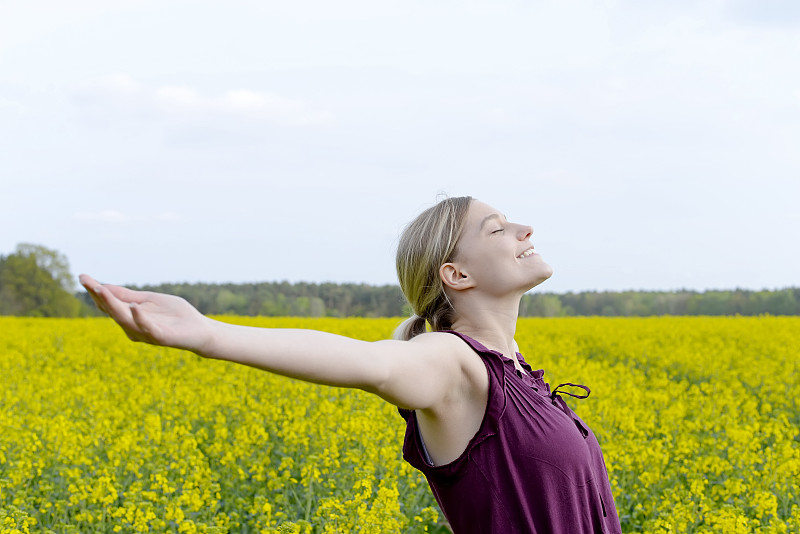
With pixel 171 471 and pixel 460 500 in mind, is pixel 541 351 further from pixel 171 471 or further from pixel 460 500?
pixel 460 500

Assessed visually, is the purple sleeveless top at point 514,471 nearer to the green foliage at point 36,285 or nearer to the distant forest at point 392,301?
the distant forest at point 392,301

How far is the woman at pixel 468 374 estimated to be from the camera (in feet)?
4.21

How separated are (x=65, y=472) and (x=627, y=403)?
4325 millimetres

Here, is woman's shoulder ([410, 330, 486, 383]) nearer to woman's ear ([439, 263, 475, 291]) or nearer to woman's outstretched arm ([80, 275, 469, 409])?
woman's outstretched arm ([80, 275, 469, 409])

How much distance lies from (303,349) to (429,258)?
0.71 m

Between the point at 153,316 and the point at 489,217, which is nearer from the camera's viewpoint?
the point at 153,316

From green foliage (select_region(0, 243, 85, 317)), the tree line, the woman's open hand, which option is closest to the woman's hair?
the woman's open hand

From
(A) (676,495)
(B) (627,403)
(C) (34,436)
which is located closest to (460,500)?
(A) (676,495)

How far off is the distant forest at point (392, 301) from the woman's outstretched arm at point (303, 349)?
731 inches

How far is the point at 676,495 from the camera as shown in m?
3.92

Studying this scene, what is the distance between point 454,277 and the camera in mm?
1887

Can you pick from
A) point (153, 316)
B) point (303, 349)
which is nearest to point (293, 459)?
point (303, 349)

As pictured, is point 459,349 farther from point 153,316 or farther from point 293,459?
point 293,459

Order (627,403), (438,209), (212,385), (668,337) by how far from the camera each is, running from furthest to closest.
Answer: (668,337) → (212,385) → (627,403) → (438,209)
